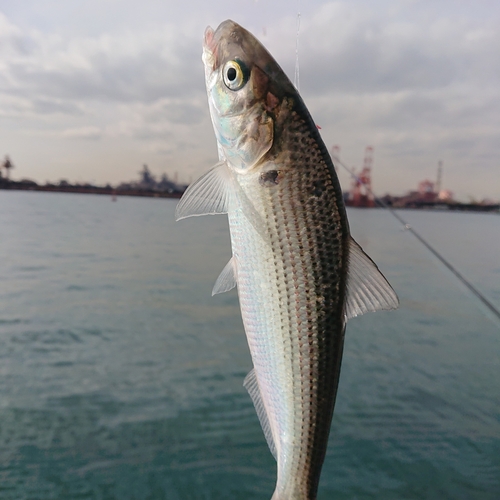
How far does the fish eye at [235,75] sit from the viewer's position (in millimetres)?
1979

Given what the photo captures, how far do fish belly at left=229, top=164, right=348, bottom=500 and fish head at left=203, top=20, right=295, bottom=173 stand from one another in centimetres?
14

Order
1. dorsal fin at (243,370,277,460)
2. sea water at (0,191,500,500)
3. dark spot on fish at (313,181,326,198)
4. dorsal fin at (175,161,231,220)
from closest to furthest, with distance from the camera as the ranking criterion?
dark spot on fish at (313,181,326,198)
dorsal fin at (175,161,231,220)
dorsal fin at (243,370,277,460)
sea water at (0,191,500,500)

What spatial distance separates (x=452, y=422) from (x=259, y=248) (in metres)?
8.23

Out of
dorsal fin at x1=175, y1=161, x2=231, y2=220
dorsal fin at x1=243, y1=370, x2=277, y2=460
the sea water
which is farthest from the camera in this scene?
the sea water

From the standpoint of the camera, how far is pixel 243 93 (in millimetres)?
1989

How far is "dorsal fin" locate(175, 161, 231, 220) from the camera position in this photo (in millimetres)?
2049

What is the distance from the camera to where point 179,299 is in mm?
17281

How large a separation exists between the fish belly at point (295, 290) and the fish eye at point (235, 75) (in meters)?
0.40

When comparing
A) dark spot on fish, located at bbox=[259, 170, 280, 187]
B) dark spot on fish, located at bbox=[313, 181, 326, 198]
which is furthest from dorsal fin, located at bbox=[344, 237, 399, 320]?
dark spot on fish, located at bbox=[259, 170, 280, 187]

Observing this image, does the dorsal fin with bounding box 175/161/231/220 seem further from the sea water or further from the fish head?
the sea water

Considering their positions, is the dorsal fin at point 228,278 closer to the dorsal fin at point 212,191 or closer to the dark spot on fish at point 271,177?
the dorsal fin at point 212,191

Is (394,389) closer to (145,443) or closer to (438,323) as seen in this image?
(145,443)

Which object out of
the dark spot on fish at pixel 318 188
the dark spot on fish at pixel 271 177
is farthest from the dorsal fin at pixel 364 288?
the dark spot on fish at pixel 271 177

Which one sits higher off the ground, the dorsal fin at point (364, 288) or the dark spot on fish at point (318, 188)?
the dark spot on fish at point (318, 188)
